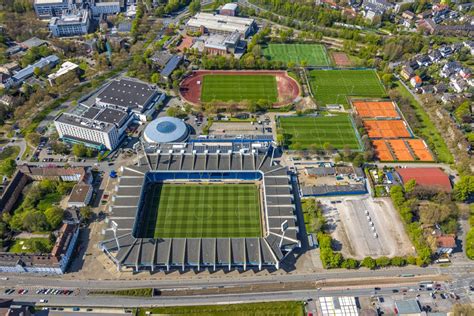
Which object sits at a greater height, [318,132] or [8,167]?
[318,132]

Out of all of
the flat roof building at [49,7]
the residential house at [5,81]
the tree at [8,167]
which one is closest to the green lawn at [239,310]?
the tree at [8,167]

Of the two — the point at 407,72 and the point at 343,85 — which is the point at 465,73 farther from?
the point at 343,85

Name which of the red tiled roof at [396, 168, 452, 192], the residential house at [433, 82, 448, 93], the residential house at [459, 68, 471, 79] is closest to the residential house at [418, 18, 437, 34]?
the residential house at [459, 68, 471, 79]

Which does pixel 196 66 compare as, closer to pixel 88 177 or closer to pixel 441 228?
pixel 88 177

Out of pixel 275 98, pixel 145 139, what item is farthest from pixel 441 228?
pixel 145 139

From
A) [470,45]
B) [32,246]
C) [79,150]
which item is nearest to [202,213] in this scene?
[32,246]

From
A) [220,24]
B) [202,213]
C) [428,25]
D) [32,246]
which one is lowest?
[32,246]

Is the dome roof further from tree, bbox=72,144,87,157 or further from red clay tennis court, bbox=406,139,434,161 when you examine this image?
red clay tennis court, bbox=406,139,434,161

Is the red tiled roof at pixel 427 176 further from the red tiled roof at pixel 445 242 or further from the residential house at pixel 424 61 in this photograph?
the residential house at pixel 424 61
